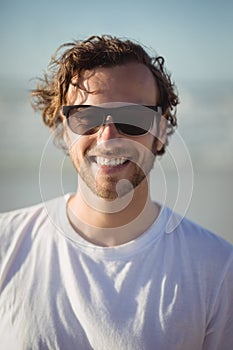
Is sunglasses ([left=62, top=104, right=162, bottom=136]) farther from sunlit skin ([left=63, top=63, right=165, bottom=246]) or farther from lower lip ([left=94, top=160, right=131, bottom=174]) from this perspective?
lower lip ([left=94, top=160, right=131, bottom=174])

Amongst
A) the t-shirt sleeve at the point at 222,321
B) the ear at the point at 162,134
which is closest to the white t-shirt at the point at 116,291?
the t-shirt sleeve at the point at 222,321

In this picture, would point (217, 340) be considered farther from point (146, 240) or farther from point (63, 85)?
point (63, 85)

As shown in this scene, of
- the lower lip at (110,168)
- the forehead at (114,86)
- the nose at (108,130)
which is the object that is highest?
the forehead at (114,86)

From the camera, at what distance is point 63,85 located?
117 inches

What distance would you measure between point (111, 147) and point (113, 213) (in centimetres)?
36

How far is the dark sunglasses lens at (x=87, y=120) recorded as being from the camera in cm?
267

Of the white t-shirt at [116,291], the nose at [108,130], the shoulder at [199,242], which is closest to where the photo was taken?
the white t-shirt at [116,291]

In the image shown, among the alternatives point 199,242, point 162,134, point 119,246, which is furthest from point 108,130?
point 199,242

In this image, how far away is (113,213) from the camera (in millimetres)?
2738

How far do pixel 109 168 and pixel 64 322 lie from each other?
2.63 feet

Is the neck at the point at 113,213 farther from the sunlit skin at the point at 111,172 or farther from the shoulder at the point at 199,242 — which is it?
the shoulder at the point at 199,242

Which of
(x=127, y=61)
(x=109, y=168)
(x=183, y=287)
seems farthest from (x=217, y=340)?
(x=127, y=61)

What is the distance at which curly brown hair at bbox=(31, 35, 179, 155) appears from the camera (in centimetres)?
285

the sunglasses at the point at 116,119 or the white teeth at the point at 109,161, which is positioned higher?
the sunglasses at the point at 116,119
